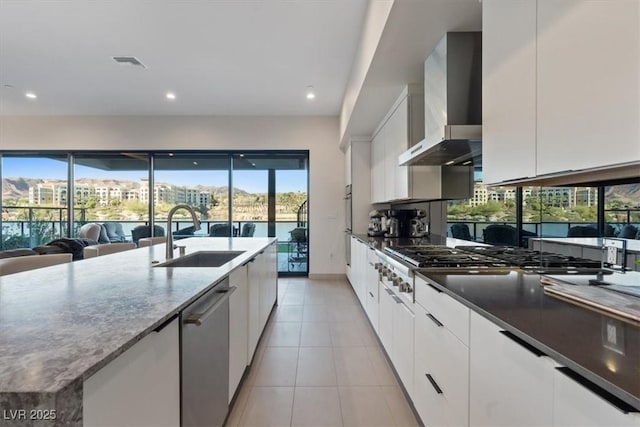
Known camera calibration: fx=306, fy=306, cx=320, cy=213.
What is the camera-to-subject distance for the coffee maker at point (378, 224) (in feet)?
13.5

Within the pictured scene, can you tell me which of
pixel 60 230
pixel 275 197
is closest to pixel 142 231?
pixel 60 230

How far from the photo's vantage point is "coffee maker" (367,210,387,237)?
13.5ft

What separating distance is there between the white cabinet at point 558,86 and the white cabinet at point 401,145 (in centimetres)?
127

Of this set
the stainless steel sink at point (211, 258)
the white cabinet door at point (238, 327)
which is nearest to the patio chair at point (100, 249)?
the stainless steel sink at point (211, 258)

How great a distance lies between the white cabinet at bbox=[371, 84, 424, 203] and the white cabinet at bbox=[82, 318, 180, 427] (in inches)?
94.7

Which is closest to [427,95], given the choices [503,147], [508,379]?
[503,147]

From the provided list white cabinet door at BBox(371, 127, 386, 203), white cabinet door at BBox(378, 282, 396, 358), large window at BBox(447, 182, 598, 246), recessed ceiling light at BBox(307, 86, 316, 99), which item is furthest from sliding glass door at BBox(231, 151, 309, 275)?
white cabinet door at BBox(378, 282, 396, 358)

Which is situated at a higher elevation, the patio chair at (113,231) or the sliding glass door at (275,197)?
the sliding glass door at (275,197)

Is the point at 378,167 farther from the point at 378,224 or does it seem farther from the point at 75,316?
the point at 75,316

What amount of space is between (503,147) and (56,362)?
179cm

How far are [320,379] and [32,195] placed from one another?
6.99 meters

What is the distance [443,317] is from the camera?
1.38 m

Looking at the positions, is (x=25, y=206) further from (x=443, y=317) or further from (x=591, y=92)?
(x=591, y=92)

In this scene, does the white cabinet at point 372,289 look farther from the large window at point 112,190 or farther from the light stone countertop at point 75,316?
the large window at point 112,190
